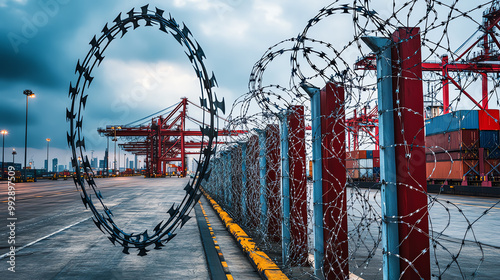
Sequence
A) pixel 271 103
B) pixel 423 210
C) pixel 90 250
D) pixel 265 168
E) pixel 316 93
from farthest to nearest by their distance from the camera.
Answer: pixel 90 250
pixel 265 168
pixel 271 103
pixel 316 93
pixel 423 210

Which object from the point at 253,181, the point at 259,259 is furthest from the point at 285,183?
the point at 253,181

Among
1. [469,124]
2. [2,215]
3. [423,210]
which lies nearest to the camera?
[423,210]

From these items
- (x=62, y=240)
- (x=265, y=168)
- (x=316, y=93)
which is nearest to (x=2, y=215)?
(x=62, y=240)

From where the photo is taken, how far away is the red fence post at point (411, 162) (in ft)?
8.28

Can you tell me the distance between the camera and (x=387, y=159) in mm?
2602

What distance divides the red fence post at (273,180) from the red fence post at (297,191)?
904mm

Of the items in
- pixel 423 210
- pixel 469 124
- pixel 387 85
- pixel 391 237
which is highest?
pixel 469 124

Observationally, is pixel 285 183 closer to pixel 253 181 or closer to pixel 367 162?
pixel 253 181

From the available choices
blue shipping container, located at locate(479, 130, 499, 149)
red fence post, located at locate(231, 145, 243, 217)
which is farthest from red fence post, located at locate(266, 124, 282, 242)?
blue shipping container, located at locate(479, 130, 499, 149)

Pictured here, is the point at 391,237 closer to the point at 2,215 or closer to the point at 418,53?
the point at 418,53

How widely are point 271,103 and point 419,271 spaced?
298 centimetres

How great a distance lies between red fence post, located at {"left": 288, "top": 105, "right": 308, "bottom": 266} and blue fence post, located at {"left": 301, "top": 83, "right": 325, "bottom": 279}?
907mm

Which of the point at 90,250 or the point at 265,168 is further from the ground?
the point at 265,168

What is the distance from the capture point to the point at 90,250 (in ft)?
23.6
